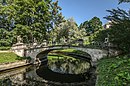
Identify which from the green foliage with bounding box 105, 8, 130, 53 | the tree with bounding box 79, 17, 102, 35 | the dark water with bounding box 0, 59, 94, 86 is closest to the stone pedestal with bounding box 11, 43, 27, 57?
the dark water with bounding box 0, 59, 94, 86

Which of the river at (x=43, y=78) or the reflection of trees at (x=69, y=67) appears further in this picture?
the reflection of trees at (x=69, y=67)

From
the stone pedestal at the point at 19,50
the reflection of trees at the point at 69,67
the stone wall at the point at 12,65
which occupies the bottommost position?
the reflection of trees at the point at 69,67

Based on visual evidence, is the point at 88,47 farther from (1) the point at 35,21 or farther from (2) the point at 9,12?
(2) the point at 9,12

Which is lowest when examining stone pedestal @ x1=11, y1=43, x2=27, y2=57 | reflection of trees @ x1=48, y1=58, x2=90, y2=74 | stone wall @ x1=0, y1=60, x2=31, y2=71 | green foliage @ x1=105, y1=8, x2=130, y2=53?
reflection of trees @ x1=48, y1=58, x2=90, y2=74

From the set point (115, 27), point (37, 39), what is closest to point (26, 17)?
point (37, 39)

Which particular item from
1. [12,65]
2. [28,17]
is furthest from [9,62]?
[28,17]

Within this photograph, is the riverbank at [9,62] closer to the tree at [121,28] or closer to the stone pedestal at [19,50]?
the stone pedestal at [19,50]

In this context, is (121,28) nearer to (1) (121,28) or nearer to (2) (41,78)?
(1) (121,28)

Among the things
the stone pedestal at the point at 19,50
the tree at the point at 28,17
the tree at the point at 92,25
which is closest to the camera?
the stone pedestal at the point at 19,50

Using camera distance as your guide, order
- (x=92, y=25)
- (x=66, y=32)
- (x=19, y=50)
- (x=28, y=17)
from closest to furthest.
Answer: (x=19, y=50), (x=28, y=17), (x=66, y=32), (x=92, y=25)

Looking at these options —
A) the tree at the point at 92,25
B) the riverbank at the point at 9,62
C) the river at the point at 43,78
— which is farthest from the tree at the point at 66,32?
the tree at the point at 92,25

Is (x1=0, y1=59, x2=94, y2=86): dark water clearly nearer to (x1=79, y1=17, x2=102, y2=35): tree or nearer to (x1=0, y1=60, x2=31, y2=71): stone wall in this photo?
(x1=0, y1=60, x2=31, y2=71): stone wall

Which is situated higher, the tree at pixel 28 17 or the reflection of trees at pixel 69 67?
the tree at pixel 28 17

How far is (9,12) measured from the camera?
4112 centimetres
